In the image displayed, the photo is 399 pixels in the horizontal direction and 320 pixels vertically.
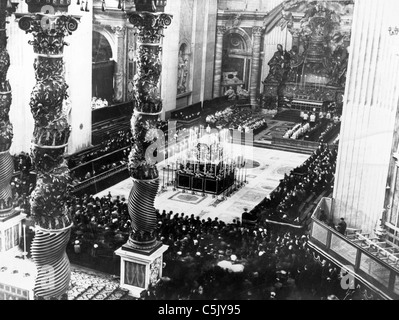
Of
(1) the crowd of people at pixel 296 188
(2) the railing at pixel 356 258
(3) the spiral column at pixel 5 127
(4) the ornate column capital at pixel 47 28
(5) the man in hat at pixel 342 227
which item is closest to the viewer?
(4) the ornate column capital at pixel 47 28

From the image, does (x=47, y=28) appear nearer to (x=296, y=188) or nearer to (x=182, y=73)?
(x=296, y=188)

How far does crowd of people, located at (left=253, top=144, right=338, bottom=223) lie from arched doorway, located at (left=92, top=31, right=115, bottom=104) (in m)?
Answer: 10.7

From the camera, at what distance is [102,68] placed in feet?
87.0

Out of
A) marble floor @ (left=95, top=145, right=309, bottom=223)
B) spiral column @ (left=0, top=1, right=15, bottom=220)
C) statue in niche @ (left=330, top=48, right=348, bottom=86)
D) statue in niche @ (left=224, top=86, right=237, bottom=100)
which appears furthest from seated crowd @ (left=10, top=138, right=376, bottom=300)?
statue in niche @ (left=224, top=86, right=237, bottom=100)

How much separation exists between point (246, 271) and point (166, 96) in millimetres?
16176

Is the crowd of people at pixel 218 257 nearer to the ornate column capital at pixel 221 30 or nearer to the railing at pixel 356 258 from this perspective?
the railing at pixel 356 258

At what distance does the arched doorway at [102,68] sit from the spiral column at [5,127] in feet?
49.6

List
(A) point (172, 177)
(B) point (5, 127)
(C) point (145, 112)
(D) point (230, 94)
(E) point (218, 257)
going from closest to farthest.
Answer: (C) point (145, 112), (B) point (5, 127), (E) point (218, 257), (A) point (172, 177), (D) point (230, 94)

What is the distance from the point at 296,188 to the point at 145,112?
8.01m

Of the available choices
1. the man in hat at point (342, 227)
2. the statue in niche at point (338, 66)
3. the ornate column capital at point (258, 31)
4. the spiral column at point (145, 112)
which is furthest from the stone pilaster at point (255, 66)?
the spiral column at point (145, 112)

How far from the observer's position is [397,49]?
10797mm

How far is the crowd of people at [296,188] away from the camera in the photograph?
47.5 feet

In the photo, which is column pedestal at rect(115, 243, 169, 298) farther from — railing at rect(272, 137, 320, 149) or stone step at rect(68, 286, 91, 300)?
railing at rect(272, 137, 320, 149)

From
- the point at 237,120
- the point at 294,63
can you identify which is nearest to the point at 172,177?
the point at 237,120
